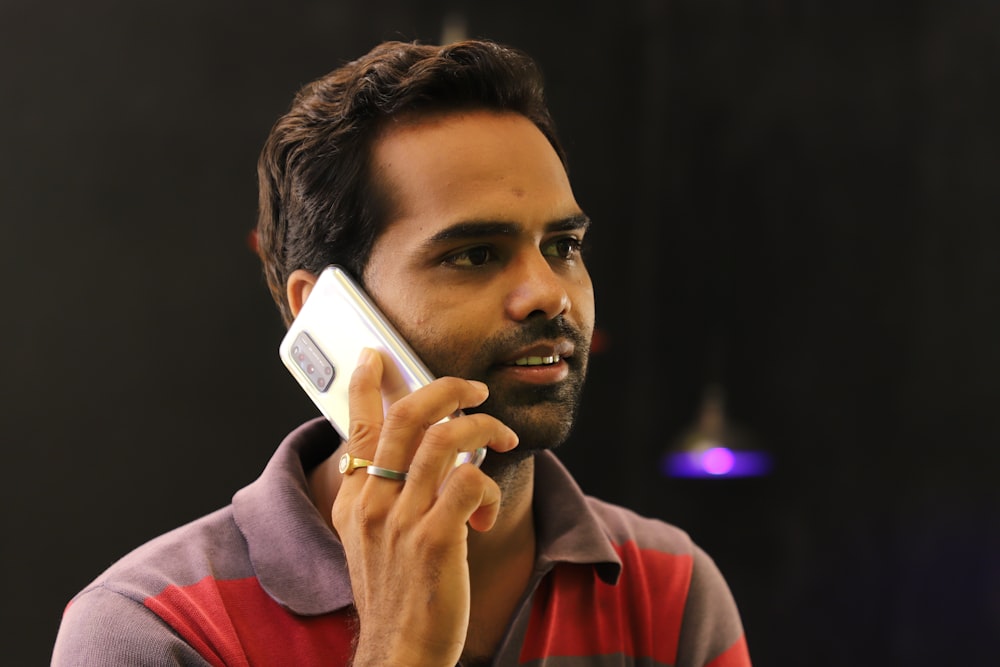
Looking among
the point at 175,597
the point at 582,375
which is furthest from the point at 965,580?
the point at 175,597

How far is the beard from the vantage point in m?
1.25

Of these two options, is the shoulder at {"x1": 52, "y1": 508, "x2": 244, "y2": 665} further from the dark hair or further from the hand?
the dark hair

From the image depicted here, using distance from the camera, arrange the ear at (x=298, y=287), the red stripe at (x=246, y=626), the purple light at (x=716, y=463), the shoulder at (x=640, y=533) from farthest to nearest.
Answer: the purple light at (x=716, y=463) → the shoulder at (x=640, y=533) → the ear at (x=298, y=287) → the red stripe at (x=246, y=626)

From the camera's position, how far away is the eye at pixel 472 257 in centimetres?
129

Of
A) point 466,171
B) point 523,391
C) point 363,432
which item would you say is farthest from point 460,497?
point 466,171

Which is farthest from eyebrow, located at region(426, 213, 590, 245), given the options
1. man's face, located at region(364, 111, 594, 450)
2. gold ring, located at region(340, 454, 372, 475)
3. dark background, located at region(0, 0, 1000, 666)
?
dark background, located at region(0, 0, 1000, 666)

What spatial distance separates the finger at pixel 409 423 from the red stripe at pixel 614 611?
40 centimetres

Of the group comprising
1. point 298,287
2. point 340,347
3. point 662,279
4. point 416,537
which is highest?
point 662,279

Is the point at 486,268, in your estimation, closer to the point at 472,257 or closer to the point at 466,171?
the point at 472,257

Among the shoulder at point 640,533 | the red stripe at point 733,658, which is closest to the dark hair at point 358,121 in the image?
the shoulder at point 640,533

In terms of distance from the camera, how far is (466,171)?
4.26 feet

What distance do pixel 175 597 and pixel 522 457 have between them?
0.46m

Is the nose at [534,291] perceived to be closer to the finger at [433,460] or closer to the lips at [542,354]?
the lips at [542,354]

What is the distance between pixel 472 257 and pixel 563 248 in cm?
16
